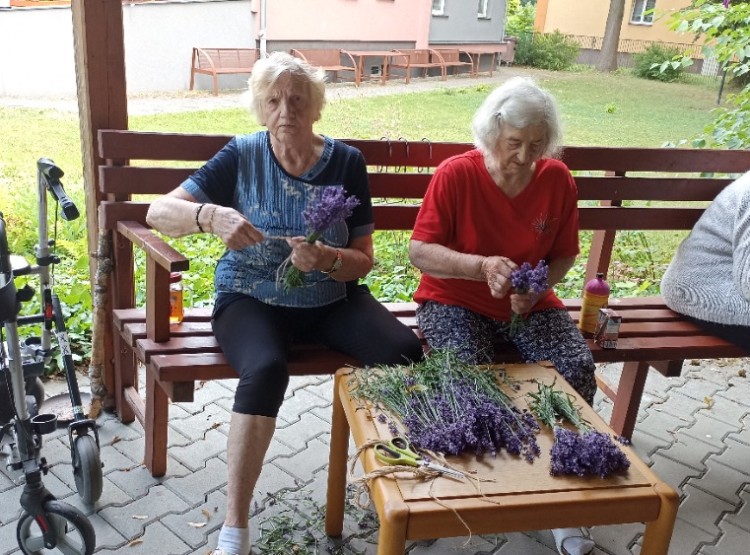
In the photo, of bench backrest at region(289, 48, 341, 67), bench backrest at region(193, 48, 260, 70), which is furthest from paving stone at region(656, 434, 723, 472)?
bench backrest at region(193, 48, 260, 70)

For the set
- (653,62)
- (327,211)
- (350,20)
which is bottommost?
(327,211)

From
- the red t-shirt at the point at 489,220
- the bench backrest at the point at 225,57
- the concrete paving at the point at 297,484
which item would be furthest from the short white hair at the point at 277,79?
the bench backrest at the point at 225,57

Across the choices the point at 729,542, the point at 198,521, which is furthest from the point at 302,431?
the point at 729,542

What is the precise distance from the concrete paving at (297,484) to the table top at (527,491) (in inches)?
19.2

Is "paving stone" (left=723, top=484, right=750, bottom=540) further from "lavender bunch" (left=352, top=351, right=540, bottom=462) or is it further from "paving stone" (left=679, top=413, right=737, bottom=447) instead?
"lavender bunch" (left=352, top=351, right=540, bottom=462)

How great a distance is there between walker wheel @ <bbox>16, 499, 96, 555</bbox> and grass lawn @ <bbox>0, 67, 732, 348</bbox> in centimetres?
165

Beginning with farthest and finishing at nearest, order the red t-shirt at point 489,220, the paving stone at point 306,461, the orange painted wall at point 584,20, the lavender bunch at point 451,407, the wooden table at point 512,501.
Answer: the orange painted wall at point 584,20, the paving stone at point 306,461, the red t-shirt at point 489,220, the lavender bunch at point 451,407, the wooden table at point 512,501

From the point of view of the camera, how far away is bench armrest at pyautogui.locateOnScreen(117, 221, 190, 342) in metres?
2.38

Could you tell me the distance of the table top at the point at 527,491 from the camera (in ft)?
5.51

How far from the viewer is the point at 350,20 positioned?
16.8 feet

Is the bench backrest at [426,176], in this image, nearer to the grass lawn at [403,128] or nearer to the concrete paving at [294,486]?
the grass lawn at [403,128]

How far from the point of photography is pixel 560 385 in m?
2.29

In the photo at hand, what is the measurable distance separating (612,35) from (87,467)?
21.4 ft

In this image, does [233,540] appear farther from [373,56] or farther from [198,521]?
[373,56]
